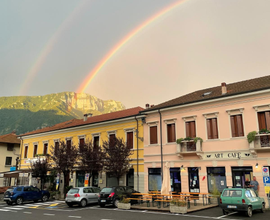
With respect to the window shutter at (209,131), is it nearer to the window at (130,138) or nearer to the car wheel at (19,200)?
the window at (130,138)

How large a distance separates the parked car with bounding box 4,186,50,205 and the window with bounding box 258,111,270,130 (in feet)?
72.1

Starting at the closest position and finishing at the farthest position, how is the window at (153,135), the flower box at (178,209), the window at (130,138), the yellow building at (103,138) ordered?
the flower box at (178,209)
the window at (153,135)
the yellow building at (103,138)
the window at (130,138)

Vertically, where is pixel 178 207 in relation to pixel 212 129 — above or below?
below

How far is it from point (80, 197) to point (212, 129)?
12.5 m

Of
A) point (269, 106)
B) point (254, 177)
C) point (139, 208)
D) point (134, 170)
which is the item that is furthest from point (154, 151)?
point (269, 106)

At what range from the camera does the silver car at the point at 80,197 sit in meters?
20.4

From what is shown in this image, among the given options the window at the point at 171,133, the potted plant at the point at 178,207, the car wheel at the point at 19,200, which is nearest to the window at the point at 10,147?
Result: the car wheel at the point at 19,200

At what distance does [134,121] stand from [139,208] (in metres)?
11.0

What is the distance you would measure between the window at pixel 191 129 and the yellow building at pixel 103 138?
5.20 meters

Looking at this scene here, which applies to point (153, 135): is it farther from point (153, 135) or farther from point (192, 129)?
point (192, 129)

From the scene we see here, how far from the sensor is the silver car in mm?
20422

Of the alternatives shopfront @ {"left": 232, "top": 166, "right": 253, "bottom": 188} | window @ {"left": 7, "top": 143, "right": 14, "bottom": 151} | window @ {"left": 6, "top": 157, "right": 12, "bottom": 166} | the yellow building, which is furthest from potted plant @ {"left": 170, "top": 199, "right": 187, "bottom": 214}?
window @ {"left": 7, "top": 143, "right": 14, "bottom": 151}

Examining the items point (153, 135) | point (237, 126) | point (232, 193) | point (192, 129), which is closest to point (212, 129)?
point (192, 129)

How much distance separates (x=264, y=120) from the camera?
760 inches
